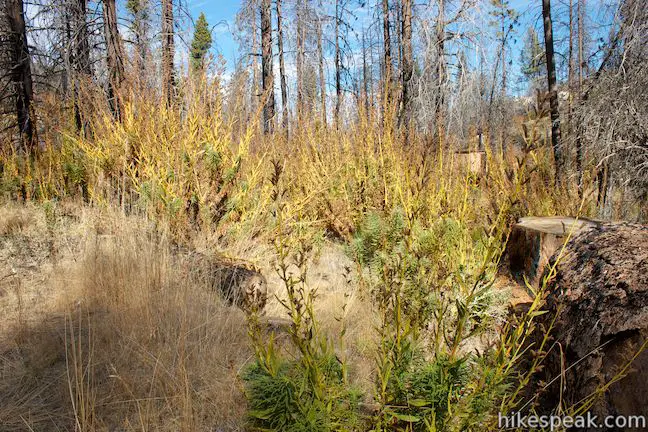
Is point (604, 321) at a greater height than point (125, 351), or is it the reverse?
point (604, 321)

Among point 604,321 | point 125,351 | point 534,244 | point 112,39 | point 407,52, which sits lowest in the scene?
point 125,351

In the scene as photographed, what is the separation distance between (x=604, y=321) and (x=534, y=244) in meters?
2.37

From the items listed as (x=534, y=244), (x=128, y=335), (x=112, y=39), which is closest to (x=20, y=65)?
(x=112, y=39)

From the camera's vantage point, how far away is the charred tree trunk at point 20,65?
7445mm

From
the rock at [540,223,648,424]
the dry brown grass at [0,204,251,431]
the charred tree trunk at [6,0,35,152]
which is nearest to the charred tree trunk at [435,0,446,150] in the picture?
the rock at [540,223,648,424]

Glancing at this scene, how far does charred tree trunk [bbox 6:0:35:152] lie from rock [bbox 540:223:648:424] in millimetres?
8374

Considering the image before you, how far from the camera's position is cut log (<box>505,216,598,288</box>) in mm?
3461

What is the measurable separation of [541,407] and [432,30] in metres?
7.44

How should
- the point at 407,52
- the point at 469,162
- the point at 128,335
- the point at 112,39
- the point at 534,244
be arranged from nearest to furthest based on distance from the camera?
the point at 128,335 < the point at 469,162 < the point at 534,244 < the point at 112,39 < the point at 407,52

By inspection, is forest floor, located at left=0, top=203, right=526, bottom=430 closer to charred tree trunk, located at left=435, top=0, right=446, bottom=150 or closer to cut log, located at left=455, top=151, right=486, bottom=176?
cut log, located at left=455, top=151, right=486, bottom=176

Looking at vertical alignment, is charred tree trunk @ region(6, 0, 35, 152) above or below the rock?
above

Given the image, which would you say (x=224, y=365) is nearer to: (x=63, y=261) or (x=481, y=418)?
(x=481, y=418)

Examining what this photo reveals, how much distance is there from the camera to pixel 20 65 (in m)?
7.46

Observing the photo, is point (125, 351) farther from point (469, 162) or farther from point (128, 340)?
point (469, 162)
